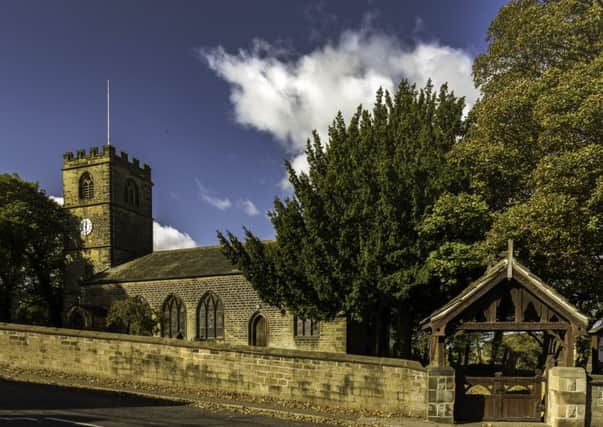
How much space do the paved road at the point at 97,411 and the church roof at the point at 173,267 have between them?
1566 centimetres

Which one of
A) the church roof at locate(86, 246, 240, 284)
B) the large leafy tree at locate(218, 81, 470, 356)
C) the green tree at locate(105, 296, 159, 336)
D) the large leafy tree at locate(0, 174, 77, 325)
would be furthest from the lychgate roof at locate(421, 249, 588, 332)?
the large leafy tree at locate(0, 174, 77, 325)

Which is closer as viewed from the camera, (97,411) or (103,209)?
(97,411)

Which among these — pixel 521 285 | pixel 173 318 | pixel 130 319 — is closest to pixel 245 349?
pixel 521 285

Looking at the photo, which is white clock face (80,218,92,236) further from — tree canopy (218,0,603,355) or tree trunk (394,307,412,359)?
tree trunk (394,307,412,359)

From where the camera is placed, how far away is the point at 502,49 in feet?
57.6

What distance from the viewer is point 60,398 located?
14227 millimetres

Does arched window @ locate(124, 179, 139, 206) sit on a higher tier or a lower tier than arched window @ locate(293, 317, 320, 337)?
higher

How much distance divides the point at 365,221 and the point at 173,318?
19.6 meters

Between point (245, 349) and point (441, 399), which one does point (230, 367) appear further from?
point (441, 399)

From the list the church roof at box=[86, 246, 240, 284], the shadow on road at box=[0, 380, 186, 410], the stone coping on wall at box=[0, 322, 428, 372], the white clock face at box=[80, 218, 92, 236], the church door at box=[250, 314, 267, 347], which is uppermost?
the white clock face at box=[80, 218, 92, 236]

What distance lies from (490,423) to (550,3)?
44.5 feet

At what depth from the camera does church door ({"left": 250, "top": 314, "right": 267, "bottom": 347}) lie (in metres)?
29.8

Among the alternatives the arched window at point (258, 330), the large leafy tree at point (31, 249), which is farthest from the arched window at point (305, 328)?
the large leafy tree at point (31, 249)

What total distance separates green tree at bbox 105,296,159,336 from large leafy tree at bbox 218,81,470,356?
12.7 metres
